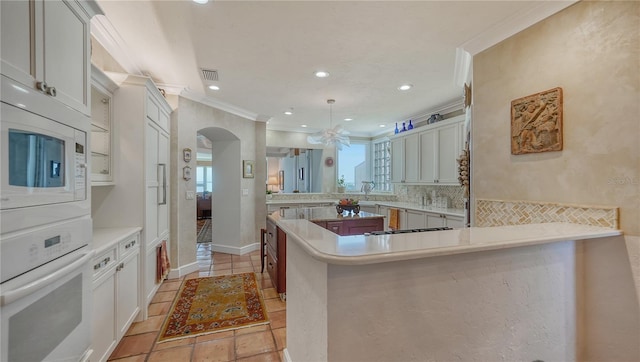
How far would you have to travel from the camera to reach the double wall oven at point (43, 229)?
960 millimetres

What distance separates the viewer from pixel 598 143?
1615mm

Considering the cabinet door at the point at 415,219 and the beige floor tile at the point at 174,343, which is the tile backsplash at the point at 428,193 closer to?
the cabinet door at the point at 415,219

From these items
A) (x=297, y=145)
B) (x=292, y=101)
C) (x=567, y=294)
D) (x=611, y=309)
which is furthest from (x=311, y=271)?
(x=297, y=145)

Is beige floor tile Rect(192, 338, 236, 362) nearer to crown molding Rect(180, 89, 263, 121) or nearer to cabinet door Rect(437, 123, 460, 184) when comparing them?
crown molding Rect(180, 89, 263, 121)

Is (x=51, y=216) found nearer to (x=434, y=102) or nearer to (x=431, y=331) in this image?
(x=431, y=331)

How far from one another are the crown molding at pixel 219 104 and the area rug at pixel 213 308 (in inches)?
102

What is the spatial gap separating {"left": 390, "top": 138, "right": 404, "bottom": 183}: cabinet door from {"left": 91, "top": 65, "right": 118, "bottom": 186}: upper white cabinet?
4510 mm

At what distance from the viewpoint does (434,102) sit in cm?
419

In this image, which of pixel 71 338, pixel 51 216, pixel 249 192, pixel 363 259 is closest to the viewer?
pixel 363 259

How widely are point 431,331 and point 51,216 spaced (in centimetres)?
182

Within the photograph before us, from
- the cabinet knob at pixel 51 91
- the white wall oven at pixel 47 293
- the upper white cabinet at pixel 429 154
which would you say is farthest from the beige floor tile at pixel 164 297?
the upper white cabinet at pixel 429 154

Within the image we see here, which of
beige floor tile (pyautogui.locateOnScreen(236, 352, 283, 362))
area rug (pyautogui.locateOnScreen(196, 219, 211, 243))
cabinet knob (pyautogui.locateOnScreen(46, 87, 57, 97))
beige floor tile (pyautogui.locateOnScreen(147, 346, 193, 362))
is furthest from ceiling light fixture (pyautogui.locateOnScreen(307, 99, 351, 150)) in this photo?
area rug (pyautogui.locateOnScreen(196, 219, 211, 243))

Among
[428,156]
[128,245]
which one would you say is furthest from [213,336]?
[428,156]

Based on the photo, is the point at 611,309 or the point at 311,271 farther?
the point at 611,309
